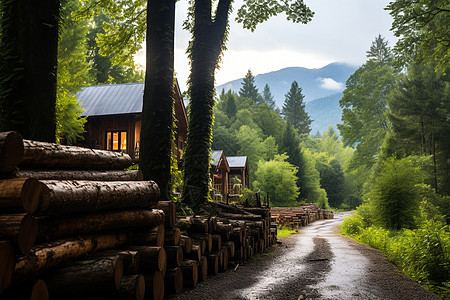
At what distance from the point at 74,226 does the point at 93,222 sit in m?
0.33

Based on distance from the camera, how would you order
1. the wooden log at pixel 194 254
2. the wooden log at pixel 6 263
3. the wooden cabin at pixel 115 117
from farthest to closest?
the wooden cabin at pixel 115 117, the wooden log at pixel 194 254, the wooden log at pixel 6 263

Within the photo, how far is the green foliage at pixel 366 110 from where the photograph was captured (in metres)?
39.8

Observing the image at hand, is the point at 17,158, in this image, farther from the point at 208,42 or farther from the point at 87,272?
the point at 208,42

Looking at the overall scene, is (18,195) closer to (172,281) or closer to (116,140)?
(172,281)

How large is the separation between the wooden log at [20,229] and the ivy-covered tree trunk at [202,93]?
7.20 m

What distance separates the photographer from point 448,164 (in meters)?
23.9

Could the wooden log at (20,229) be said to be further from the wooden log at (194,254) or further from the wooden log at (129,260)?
the wooden log at (194,254)

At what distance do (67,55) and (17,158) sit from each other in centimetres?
2035

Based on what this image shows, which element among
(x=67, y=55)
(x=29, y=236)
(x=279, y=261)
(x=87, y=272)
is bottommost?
(x=279, y=261)

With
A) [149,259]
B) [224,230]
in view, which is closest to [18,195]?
[149,259]

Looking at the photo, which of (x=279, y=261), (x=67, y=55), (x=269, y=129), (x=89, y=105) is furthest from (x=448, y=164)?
(x=269, y=129)

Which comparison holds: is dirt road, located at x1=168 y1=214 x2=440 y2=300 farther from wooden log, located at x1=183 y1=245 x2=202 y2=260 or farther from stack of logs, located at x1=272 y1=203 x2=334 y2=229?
stack of logs, located at x1=272 y1=203 x2=334 y2=229

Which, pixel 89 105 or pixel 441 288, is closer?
pixel 441 288

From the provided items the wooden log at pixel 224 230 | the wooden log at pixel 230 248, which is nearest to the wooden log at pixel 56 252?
the wooden log at pixel 224 230
